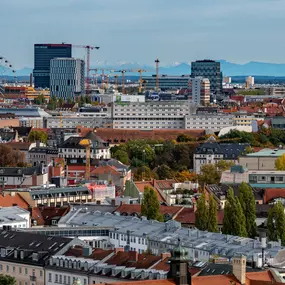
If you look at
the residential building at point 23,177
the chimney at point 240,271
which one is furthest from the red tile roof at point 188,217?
the chimney at point 240,271

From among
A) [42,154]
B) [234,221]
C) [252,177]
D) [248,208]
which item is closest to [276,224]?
[234,221]

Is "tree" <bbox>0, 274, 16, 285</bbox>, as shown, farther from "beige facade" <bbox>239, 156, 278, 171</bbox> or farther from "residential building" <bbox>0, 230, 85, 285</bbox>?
"beige facade" <bbox>239, 156, 278, 171</bbox>

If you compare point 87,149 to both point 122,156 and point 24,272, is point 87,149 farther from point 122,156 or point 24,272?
point 24,272

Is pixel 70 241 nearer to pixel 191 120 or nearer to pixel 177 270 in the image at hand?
pixel 177 270

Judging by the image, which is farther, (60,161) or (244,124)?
(244,124)

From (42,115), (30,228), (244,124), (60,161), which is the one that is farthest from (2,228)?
(42,115)

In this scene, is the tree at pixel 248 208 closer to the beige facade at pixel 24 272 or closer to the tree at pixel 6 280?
the beige facade at pixel 24 272
